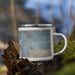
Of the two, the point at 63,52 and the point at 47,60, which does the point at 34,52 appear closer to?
the point at 47,60

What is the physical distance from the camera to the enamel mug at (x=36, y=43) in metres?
0.92

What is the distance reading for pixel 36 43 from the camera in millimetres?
919

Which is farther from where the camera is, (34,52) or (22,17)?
(22,17)

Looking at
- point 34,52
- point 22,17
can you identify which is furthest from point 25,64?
point 22,17

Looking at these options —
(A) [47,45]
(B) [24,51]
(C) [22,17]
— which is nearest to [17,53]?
(B) [24,51]

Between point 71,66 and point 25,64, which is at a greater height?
point 71,66

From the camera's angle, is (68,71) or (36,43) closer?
(68,71)

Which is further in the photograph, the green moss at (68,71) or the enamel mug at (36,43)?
the enamel mug at (36,43)

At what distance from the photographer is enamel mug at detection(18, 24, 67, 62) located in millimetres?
919

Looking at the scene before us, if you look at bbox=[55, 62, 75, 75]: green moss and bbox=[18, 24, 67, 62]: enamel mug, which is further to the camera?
bbox=[18, 24, 67, 62]: enamel mug

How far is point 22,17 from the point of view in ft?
27.5

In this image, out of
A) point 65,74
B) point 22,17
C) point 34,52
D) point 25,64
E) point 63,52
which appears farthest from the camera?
point 22,17

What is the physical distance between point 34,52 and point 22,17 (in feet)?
24.8

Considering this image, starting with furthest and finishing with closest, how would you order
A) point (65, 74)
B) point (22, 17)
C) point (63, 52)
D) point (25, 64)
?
point (22, 17), point (63, 52), point (25, 64), point (65, 74)
